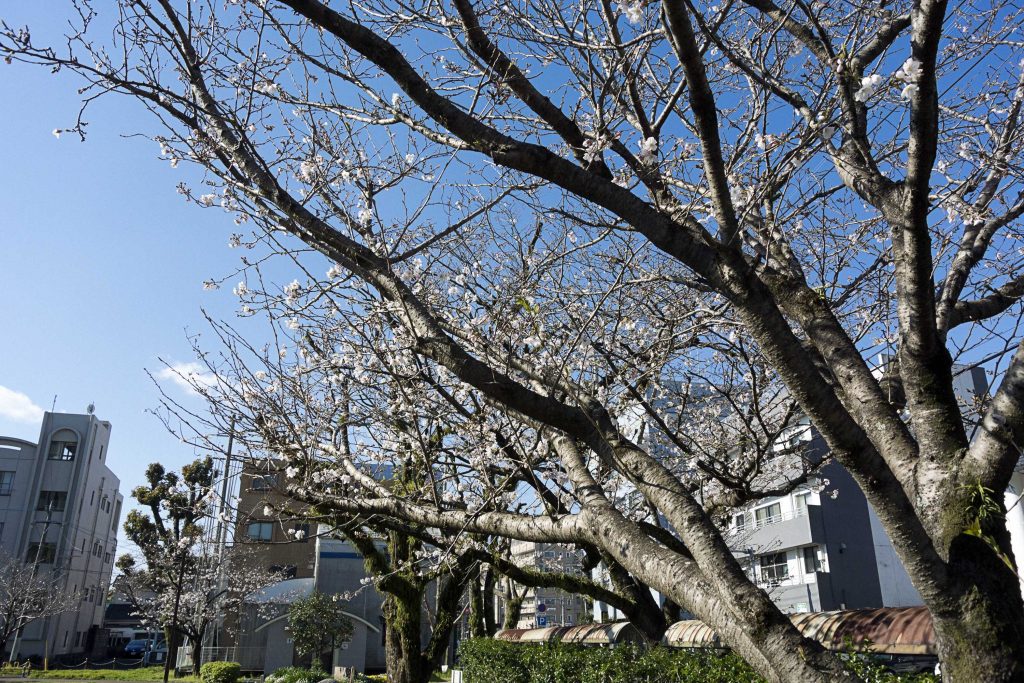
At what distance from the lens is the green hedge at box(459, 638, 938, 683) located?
555cm

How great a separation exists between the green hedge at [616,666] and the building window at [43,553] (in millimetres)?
34521

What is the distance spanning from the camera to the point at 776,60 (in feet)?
17.1

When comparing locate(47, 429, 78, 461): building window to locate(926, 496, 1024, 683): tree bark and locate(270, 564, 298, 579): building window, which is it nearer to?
locate(270, 564, 298, 579): building window

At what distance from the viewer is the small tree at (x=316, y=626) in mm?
26344

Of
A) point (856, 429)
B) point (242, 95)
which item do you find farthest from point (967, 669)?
point (242, 95)

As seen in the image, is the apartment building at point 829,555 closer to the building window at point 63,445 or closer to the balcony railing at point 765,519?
the balcony railing at point 765,519

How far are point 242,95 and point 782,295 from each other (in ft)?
12.4

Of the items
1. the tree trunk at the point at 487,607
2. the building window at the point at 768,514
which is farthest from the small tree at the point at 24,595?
the building window at the point at 768,514

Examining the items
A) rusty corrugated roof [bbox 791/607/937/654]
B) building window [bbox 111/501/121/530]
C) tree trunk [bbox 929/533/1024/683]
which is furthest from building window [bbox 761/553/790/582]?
building window [bbox 111/501/121/530]

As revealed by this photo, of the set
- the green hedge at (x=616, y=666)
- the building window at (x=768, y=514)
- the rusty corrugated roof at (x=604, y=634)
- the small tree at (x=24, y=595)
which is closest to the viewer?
the green hedge at (x=616, y=666)

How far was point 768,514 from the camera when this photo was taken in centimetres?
2884

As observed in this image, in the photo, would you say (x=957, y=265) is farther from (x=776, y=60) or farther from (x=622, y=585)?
(x=622, y=585)

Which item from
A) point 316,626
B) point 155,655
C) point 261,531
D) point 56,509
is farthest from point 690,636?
point 155,655

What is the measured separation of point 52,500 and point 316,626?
22.7 m
